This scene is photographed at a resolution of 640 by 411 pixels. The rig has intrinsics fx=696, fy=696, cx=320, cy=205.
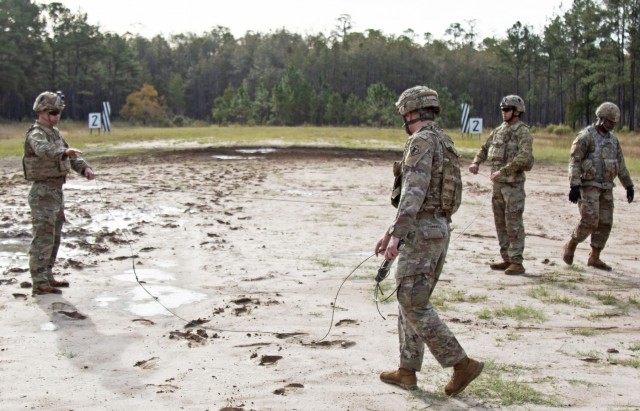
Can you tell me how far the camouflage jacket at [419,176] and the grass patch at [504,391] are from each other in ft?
4.52

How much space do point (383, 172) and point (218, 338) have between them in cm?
1567

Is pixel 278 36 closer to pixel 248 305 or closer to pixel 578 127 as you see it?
pixel 578 127

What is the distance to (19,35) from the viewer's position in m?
79.0

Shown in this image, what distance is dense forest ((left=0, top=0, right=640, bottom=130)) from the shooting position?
72.3 meters

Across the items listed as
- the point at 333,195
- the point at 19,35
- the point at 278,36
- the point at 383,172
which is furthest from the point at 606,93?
the point at 278,36

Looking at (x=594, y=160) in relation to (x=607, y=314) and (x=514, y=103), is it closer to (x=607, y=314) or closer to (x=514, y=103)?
(x=514, y=103)

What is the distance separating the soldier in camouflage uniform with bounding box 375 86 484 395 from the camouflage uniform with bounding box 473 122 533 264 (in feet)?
14.3

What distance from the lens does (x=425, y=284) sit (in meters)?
5.00

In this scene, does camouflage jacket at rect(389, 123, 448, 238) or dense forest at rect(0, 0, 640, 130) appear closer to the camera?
camouflage jacket at rect(389, 123, 448, 238)

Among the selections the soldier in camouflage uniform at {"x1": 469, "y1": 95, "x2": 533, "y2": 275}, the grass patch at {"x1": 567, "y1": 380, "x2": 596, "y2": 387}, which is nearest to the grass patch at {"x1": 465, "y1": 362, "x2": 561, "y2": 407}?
the grass patch at {"x1": 567, "y1": 380, "x2": 596, "y2": 387}

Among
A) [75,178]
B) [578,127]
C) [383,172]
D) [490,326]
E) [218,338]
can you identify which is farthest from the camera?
[578,127]

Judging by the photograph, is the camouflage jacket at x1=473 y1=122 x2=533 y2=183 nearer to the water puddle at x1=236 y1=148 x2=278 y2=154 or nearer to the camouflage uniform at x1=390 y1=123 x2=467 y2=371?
the camouflage uniform at x1=390 y1=123 x2=467 y2=371

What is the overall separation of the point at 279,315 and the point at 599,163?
498 cm

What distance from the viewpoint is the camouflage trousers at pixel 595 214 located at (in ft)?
30.8
